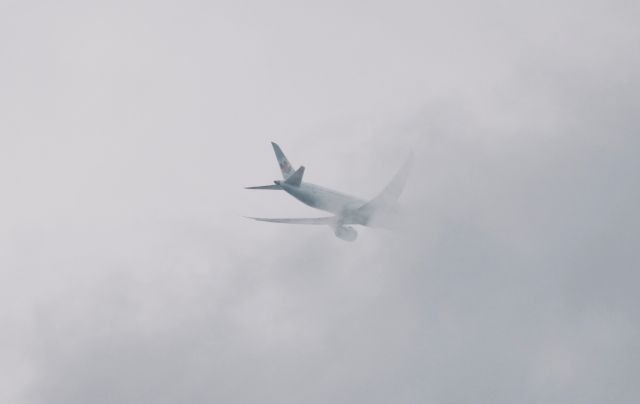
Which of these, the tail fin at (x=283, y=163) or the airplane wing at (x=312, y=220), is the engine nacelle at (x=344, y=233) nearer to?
the airplane wing at (x=312, y=220)

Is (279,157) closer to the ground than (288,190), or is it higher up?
higher up

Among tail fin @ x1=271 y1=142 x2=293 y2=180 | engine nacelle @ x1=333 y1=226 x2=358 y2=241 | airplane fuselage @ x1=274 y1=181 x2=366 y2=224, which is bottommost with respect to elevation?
engine nacelle @ x1=333 y1=226 x2=358 y2=241

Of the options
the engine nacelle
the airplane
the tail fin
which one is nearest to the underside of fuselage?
the airplane

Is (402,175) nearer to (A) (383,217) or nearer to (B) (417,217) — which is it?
(A) (383,217)

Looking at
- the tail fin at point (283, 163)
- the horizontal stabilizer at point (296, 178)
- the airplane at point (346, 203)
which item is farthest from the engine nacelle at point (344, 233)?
the tail fin at point (283, 163)

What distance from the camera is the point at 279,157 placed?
14375 cm

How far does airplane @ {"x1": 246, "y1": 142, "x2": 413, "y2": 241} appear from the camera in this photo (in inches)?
5325

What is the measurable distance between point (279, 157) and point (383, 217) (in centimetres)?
2248

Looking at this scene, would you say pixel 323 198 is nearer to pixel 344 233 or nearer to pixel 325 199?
pixel 325 199

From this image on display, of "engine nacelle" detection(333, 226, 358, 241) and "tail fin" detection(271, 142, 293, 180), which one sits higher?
"tail fin" detection(271, 142, 293, 180)

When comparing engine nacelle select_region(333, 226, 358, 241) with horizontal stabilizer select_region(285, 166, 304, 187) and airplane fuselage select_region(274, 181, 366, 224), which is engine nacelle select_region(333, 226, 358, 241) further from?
horizontal stabilizer select_region(285, 166, 304, 187)

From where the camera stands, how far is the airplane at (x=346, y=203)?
135250 millimetres

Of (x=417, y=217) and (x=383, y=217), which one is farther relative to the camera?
(x=417, y=217)

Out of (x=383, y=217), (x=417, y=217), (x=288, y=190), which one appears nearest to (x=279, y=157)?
(x=288, y=190)
